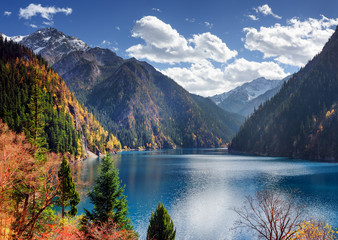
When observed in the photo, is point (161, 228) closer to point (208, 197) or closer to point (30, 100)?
point (208, 197)

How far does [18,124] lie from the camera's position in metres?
115

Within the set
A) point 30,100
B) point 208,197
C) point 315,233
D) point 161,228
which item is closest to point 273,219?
point 315,233

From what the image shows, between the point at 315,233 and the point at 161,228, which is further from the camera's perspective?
the point at 161,228

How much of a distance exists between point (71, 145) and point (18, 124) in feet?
123

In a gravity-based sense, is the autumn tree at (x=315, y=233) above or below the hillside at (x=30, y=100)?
below

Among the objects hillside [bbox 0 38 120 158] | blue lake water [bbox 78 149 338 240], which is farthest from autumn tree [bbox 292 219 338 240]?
hillside [bbox 0 38 120 158]

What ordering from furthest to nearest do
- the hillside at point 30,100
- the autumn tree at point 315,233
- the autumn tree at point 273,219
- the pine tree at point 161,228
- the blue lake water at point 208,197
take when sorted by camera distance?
the hillside at point 30,100 → the blue lake water at point 208,197 → the pine tree at point 161,228 → the autumn tree at point 273,219 → the autumn tree at point 315,233

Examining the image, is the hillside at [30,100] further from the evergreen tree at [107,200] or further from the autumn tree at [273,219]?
the autumn tree at [273,219]

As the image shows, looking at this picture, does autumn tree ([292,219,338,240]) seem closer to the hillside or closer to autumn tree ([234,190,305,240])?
autumn tree ([234,190,305,240])

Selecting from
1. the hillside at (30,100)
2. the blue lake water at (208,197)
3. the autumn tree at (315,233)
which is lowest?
the blue lake water at (208,197)

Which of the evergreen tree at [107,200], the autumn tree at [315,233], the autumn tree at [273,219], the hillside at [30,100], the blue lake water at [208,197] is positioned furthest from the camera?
the hillside at [30,100]

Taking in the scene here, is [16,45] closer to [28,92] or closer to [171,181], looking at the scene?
[28,92]

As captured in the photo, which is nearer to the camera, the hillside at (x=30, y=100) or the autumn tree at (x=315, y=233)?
the autumn tree at (x=315, y=233)

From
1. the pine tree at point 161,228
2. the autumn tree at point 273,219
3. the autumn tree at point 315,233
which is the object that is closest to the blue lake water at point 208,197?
the autumn tree at point 273,219
